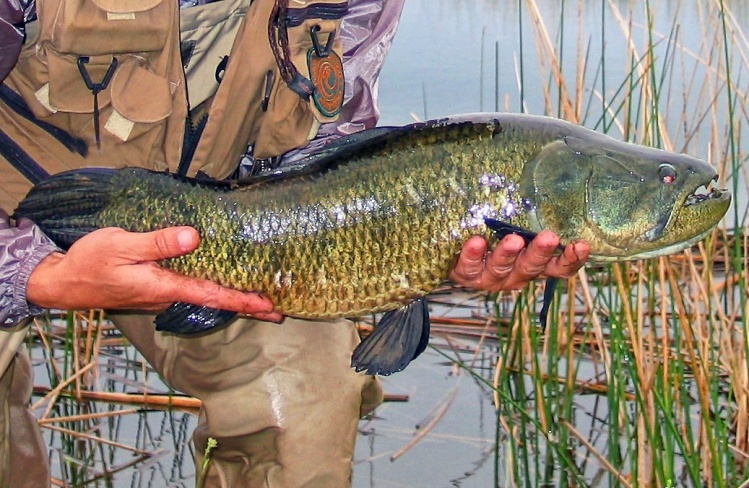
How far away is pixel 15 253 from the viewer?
3.00 m

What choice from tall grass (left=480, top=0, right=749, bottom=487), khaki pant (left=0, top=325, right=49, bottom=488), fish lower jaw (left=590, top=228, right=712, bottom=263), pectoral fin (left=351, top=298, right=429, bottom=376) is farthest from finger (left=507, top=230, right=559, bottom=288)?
khaki pant (left=0, top=325, right=49, bottom=488)

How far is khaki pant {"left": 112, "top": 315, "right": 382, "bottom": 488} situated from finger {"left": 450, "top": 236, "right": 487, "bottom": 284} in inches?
17.5

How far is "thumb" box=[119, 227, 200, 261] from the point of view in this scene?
9.43 feet

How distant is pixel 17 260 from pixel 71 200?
20 cm

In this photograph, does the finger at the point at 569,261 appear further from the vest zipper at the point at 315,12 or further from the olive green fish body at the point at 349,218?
the vest zipper at the point at 315,12

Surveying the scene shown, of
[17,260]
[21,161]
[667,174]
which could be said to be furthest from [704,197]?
[21,161]

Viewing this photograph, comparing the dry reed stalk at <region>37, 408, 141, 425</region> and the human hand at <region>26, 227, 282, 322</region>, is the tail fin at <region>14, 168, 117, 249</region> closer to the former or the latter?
the human hand at <region>26, 227, 282, 322</region>

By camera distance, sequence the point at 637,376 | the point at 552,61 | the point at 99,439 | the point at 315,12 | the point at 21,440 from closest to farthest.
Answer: the point at 315,12 < the point at 21,440 < the point at 637,376 < the point at 552,61 < the point at 99,439

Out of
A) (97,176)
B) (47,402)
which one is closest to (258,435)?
(97,176)

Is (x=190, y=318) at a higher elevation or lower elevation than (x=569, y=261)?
A: lower

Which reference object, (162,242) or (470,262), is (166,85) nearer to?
(162,242)

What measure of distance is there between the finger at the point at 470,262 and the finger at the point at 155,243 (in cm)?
64

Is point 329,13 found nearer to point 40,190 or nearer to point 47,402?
point 40,190

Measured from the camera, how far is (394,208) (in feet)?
9.87
